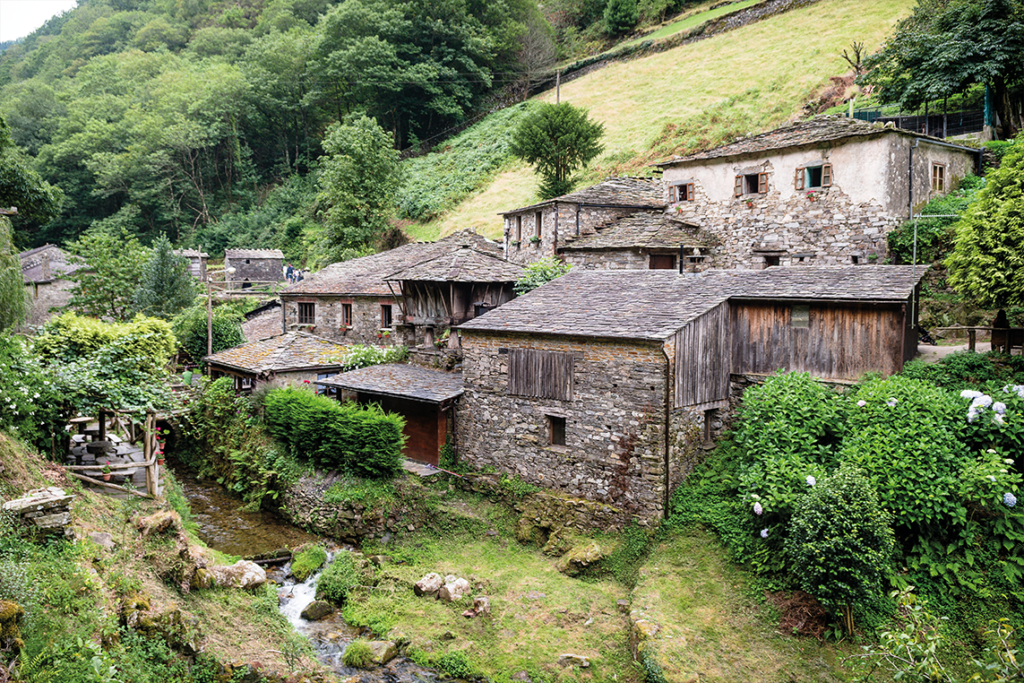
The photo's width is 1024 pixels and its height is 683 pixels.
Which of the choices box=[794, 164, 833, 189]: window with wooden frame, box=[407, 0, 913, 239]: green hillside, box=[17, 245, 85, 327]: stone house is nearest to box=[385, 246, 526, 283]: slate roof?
box=[794, 164, 833, 189]: window with wooden frame

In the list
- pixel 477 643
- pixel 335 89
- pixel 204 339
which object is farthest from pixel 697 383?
pixel 335 89

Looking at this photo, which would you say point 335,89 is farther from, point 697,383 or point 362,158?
point 697,383

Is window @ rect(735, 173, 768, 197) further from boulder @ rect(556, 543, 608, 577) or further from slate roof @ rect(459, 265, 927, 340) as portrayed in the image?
boulder @ rect(556, 543, 608, 577)

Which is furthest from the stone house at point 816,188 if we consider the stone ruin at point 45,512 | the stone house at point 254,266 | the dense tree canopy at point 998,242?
the stone house at point 254,266

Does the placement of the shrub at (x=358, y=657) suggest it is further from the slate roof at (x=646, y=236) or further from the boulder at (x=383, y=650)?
the slate roof at (x=646, y=236)

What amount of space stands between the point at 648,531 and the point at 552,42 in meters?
58.6

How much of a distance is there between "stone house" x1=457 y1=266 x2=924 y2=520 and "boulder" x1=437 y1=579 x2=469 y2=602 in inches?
140

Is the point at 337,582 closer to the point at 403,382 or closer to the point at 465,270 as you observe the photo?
the point at 403,382

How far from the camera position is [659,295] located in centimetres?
1659

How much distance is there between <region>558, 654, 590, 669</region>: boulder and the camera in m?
11.6

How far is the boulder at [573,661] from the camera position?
1158 cm

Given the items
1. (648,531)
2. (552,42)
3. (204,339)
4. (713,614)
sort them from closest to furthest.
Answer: (713,614) → (648,531) → (204,339) → (552,42)

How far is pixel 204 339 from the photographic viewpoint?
3297 cm

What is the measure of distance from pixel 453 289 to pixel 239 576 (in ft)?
40.0
